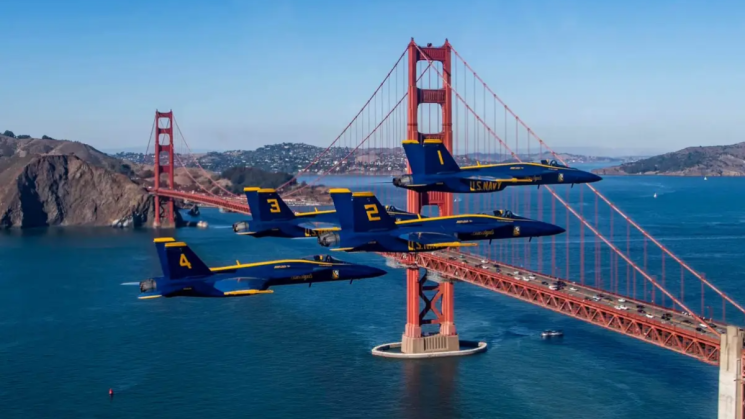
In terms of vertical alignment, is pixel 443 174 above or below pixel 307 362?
above

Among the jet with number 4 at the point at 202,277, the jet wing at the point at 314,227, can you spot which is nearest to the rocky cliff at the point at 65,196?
the jet wing at the point at 314,227

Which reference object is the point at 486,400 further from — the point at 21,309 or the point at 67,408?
the point at 21,309

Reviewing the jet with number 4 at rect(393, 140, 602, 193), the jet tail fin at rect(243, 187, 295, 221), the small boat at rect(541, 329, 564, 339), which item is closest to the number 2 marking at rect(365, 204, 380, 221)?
the jet with number 4 at rect(393, 140, 602, 193)

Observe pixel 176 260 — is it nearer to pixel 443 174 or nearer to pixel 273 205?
pixel 273 205

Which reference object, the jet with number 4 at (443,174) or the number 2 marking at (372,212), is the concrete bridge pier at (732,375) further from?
the number 2 marking at (372,212)

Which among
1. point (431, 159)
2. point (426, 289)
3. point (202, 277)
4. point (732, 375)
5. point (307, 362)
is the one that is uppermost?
point (431, 159)

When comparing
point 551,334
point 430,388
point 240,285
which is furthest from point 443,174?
point 551,334

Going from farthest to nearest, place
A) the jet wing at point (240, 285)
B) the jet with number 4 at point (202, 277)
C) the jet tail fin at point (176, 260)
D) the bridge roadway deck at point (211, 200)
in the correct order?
the bridge roadway deck at point (211, 200)
the jet tail fin at point (176, 260)
the jet with number 4 at point (202, 277)
the jet wing at point (240, 285)
